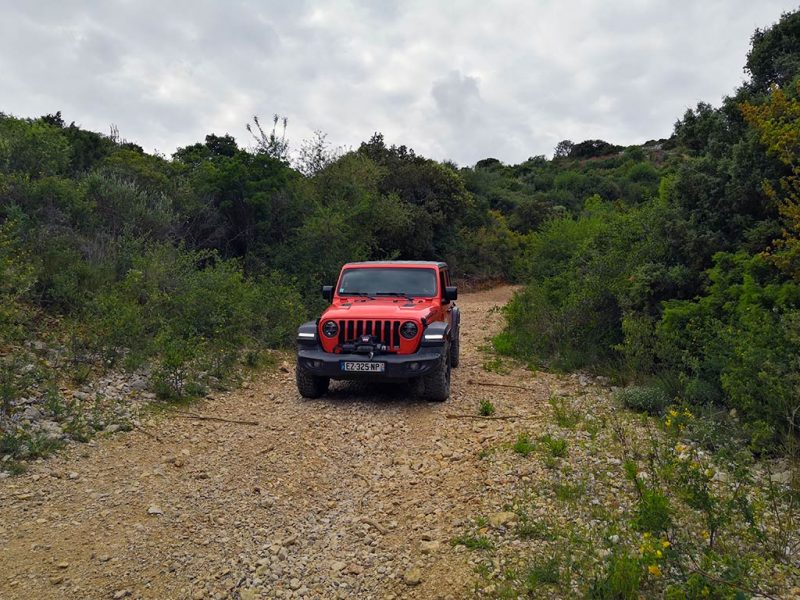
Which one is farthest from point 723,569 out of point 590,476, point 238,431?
point 238,431

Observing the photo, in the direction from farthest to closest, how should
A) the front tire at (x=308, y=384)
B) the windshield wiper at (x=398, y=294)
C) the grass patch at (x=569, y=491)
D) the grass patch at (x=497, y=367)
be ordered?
the grass patch at (x=497, y=367)
the windshield wiper at (x=398, y=294)
the front tire at (x=308, y=384)
the grass patch at (x=569, y=491)

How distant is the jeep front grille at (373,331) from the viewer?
686 centimetres

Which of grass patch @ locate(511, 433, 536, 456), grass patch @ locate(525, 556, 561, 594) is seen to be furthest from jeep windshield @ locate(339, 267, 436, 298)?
grass patch @ locate(525, 556, 561, 594)

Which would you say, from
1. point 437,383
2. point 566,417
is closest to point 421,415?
point 437,383

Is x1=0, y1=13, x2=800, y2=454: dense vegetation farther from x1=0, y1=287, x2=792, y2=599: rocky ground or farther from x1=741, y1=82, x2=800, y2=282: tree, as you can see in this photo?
x1=0, y1=287, x2=792, y2=599: rocky ground

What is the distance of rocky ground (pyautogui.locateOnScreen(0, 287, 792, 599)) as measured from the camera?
3355mm

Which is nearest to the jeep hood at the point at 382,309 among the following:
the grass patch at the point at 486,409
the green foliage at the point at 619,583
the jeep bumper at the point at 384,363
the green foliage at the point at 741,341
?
the jeep bumper at the point at 384,363

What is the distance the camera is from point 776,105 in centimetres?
645

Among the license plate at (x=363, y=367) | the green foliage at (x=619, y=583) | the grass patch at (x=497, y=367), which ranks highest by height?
the license plate at (x=363, y=367)

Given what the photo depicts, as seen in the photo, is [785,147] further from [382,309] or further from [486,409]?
[382,309]

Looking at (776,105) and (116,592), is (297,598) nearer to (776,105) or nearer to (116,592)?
(116,592)

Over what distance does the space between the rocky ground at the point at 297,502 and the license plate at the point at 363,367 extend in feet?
1.55

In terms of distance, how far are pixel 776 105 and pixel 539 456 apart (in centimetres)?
480

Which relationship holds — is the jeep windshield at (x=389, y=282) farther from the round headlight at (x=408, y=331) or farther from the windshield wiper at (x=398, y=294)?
the round headlight at (x=408, y=331)
